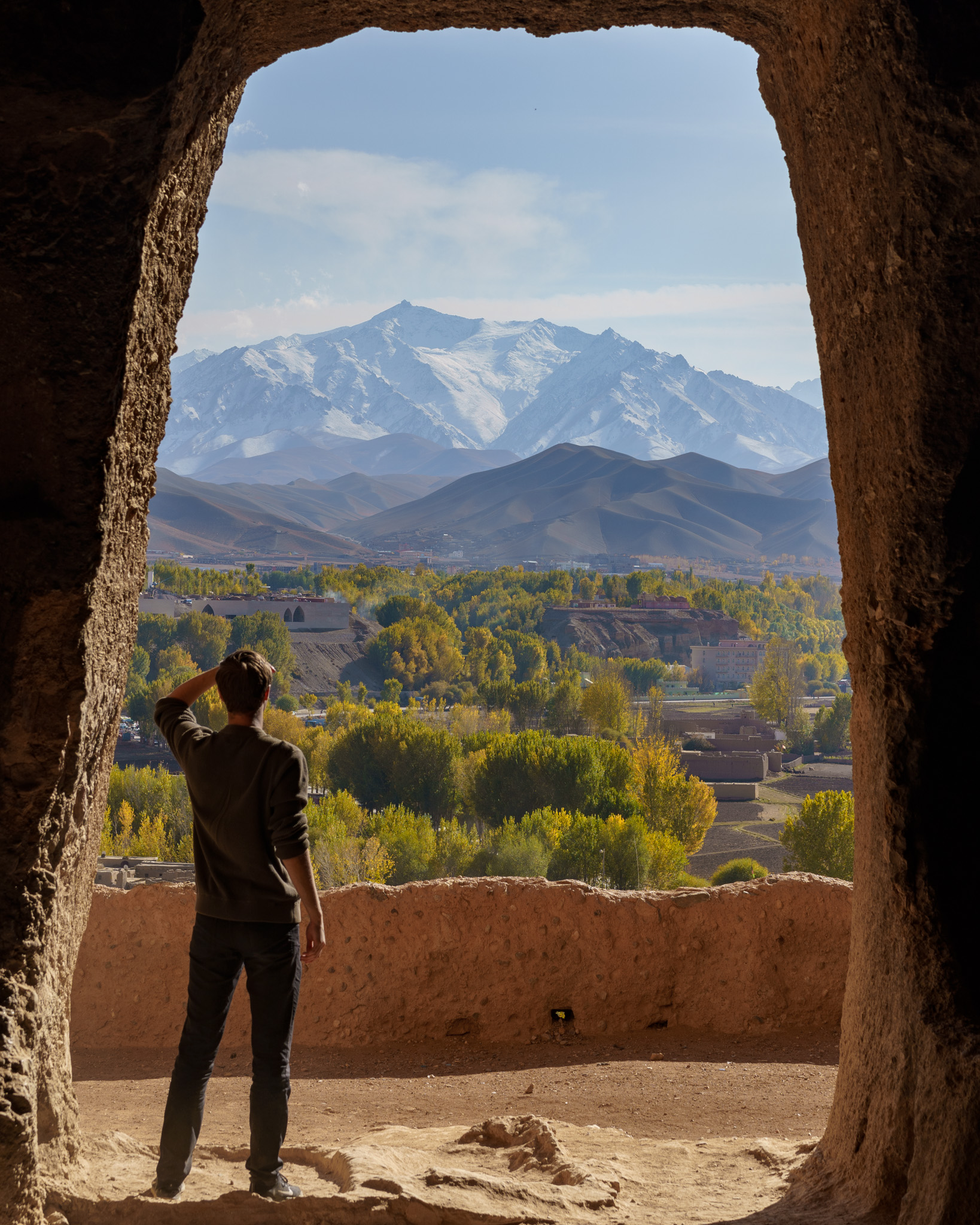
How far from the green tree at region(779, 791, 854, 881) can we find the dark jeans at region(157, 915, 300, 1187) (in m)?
25.8

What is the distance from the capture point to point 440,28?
3.91 meters

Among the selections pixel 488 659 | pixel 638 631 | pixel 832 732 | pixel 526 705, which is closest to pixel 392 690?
pixel 488 659

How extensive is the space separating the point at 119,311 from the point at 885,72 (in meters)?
2.30

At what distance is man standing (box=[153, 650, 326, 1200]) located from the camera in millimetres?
3010

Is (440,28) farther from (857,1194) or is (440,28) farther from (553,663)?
(553,663)

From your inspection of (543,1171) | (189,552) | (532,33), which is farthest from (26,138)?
(189,552)

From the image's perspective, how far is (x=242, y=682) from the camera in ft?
9.91

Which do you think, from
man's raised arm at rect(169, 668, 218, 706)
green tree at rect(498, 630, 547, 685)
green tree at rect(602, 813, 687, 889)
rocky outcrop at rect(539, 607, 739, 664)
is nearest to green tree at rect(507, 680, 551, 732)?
green tree at rect(498, 630, 547, 685)

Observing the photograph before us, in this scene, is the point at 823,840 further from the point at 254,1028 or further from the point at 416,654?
the point at 416,654

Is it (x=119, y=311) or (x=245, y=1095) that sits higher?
(x=119, y=311)

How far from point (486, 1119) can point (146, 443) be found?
3870 mm

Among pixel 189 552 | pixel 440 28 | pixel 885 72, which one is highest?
pixel 189 552

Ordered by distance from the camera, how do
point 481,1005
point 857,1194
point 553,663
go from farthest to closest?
1. point 553,663
2. point 481,1005
3. point 857,1194

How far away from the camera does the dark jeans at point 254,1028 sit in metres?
3.03
